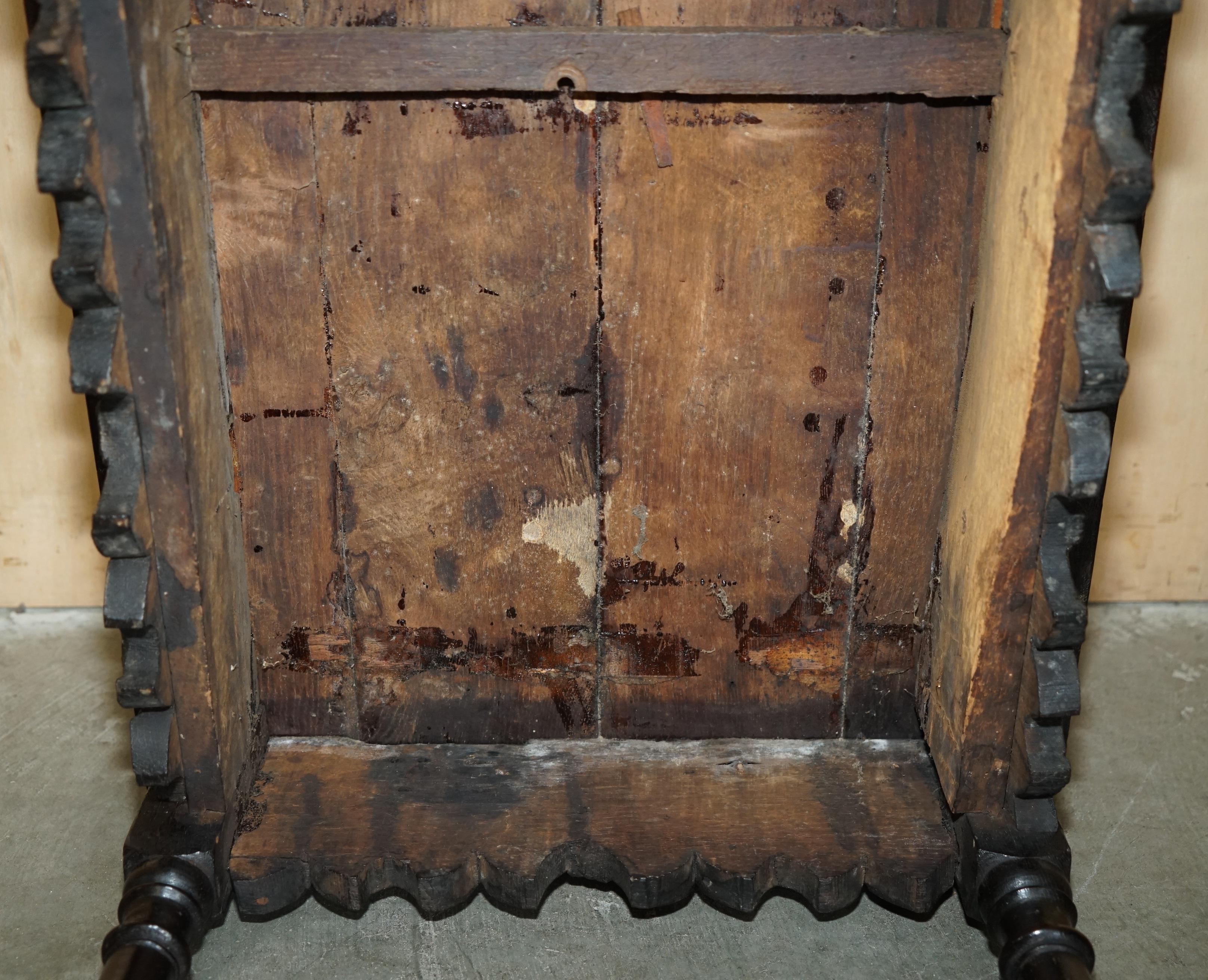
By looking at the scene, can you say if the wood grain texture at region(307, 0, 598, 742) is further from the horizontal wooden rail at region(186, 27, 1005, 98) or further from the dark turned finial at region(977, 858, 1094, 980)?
the dark turned finial at region(977, 858, 1094, 980)

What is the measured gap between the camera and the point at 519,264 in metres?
1.38

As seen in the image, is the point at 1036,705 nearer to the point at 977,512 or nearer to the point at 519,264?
the point at 977,512

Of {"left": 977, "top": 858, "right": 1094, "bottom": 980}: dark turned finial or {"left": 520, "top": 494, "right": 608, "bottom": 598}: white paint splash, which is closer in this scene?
{"left": 977, "top": 858, "right": 1094, "bottom": 980}: dark turned finial

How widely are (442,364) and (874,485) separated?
1.66 feet

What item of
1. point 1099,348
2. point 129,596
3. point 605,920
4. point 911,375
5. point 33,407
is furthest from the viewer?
point 33,407

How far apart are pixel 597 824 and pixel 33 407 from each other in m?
1.23

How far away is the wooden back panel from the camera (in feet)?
4.36

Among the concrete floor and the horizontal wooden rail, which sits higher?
the horizontal wooden rail

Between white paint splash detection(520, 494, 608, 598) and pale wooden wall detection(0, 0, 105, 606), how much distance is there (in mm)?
888

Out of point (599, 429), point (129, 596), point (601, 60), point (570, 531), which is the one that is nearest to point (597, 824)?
point (570, 531)

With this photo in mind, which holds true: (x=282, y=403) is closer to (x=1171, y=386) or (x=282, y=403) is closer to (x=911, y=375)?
(x=911, y=375)

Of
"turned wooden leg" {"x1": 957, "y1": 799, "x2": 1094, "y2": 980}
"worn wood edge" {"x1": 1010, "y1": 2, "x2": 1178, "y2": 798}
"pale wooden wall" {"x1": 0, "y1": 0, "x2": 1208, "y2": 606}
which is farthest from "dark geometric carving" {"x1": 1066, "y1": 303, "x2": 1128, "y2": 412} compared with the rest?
"pale wooden wall" {"x1": 0, "y1": 0, "x2": 1208, "y2": 606}

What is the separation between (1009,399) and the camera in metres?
1.29

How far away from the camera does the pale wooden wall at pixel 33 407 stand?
1.94 meters
